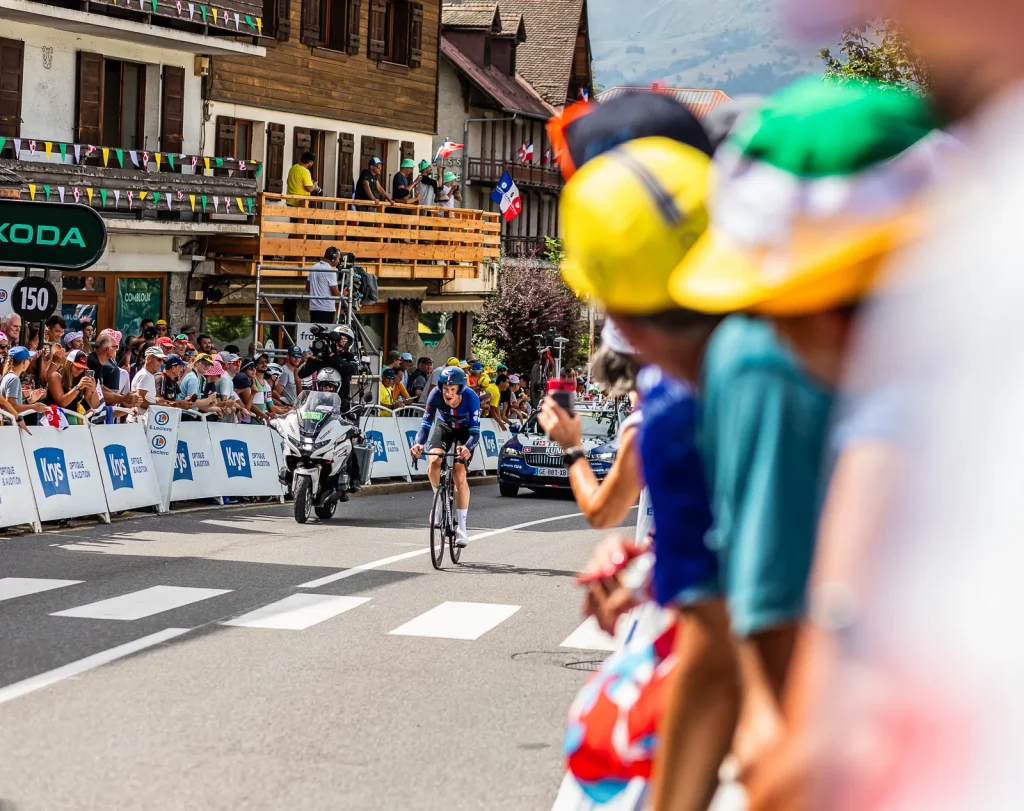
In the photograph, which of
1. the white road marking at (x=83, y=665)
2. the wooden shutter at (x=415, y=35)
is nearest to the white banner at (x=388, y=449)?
the white road marking at (x=83, y=665)

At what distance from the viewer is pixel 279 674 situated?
8.73 m

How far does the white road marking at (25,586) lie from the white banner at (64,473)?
394cm

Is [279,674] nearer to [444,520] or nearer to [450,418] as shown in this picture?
[444,520]

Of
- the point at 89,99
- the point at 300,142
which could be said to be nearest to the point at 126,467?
the point at 89,99

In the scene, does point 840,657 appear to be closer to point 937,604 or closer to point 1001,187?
point 937,604

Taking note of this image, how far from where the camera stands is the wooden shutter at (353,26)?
41125mm

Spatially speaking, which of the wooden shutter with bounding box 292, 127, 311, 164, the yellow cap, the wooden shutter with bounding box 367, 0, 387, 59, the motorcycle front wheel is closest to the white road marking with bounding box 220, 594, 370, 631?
the motorcycle front wheel

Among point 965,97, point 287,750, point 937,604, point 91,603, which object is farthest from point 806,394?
point 91,603

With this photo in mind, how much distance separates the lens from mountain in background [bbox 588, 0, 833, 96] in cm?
187

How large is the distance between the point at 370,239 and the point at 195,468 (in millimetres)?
18705

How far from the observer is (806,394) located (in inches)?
72.5

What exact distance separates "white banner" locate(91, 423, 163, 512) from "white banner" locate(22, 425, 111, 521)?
7.1 inches

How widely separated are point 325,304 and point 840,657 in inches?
1129

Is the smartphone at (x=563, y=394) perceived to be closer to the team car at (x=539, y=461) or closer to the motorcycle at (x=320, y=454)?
the motorcycle at (x=320, y=454)
